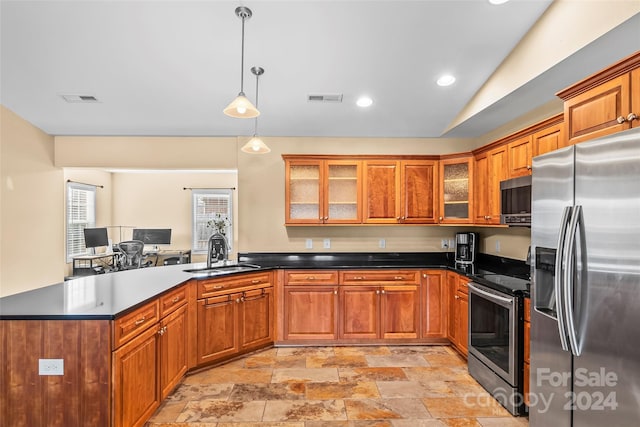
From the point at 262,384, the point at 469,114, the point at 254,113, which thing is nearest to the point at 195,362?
the point at 262,384

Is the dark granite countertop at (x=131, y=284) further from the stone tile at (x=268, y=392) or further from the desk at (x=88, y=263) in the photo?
the desk at (x=88, y=263)

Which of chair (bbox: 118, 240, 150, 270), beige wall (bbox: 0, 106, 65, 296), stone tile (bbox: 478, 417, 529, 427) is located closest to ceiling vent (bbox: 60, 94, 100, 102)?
beige wall (bbox: 0, 106, 65, 296)

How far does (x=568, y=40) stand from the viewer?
225cm

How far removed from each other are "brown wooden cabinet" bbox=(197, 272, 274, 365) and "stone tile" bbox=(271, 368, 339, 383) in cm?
51

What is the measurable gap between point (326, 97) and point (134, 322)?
2.71 m

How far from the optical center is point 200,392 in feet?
9.52

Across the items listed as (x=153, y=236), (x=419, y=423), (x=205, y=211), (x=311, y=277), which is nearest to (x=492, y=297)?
(x=419, y=423)

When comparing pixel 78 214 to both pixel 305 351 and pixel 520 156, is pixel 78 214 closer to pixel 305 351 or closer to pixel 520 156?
pixel 305 351

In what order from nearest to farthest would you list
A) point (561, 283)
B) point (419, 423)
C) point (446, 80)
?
point (561, 283) < point (419, 423) < point (446, 80)

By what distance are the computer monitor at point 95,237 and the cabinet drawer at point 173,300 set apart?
4772mm

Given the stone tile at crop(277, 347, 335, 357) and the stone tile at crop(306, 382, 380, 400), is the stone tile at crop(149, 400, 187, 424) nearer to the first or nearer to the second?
the stone tile at crop(306, 382, 380, 400)

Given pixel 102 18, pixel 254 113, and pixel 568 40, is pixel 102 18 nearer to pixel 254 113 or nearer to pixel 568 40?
pixel 254 113

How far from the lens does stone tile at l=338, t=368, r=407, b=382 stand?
10.3ft

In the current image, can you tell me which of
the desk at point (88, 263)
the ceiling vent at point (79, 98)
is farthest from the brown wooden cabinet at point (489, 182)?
the desk at point (88, 263)
